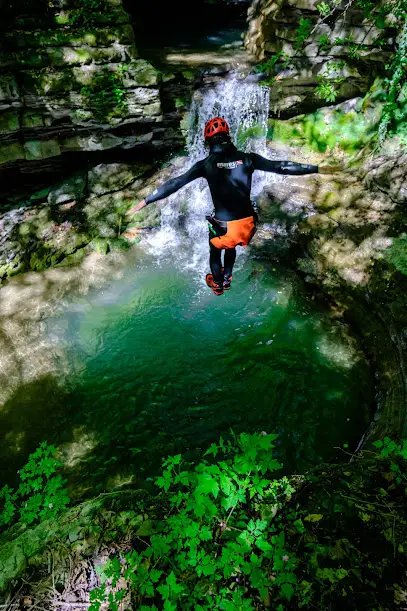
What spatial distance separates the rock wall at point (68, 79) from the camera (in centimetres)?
617

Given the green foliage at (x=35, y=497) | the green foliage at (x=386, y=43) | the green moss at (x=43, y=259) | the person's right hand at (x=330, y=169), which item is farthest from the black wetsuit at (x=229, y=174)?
the green moss at (x=43, y=259)

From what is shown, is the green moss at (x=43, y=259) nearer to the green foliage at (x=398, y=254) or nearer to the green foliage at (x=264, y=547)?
the green foliage at (x=264, y=547)

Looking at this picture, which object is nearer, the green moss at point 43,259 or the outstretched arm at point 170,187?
the outstretched arm at point 170,187

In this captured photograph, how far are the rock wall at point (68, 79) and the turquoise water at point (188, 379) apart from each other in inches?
133

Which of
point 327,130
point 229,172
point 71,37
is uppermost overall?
point 71,37

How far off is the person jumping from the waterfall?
285 cm

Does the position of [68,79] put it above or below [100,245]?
above

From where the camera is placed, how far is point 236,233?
4.38 m

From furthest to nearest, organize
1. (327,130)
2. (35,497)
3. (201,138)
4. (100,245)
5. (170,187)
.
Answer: (201,138) < (327,130) < (100,245) < (170,187) < (35,497)

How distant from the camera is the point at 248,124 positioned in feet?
25.5

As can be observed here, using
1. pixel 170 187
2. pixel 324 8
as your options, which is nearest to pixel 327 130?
pixel 324 8

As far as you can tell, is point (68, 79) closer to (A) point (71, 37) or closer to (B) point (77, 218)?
(A) point (71, 37)

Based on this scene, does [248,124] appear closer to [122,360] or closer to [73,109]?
[73,109]

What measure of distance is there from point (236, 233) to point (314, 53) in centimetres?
565
